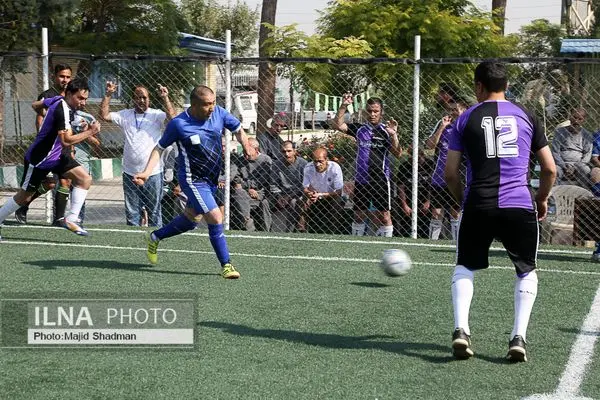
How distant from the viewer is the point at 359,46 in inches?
872

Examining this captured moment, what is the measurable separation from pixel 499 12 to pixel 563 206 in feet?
43.2

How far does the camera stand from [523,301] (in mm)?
6562

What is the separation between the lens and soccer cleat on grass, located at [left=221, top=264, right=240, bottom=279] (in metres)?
9.53

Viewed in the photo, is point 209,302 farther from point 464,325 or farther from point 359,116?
point 359,116

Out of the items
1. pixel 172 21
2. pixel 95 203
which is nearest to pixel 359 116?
pixel 95 203

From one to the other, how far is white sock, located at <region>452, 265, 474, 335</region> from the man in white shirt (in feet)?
23.2

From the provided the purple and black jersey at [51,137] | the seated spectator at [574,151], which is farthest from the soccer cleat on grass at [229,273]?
the seated spectator at [574,151]

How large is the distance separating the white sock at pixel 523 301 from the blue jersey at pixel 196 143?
153 inches

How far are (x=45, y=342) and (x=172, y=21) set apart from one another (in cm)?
2426

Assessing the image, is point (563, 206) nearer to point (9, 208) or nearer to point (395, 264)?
point (395, 264)

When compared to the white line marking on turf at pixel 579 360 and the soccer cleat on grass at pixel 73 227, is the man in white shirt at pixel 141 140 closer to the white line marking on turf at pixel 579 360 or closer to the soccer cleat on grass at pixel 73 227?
the soccer cleat on grass at pixel 73 227

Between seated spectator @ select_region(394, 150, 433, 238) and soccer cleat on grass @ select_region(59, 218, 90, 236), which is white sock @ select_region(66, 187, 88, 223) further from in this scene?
seated spectator @ select_region(394, 150, 433, 238)

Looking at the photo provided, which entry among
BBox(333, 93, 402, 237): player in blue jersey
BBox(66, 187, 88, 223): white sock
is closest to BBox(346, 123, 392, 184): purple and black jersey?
BBox(333, 93, 402, 237): player in blue jersey

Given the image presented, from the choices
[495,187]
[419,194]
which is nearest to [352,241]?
[419,194]
